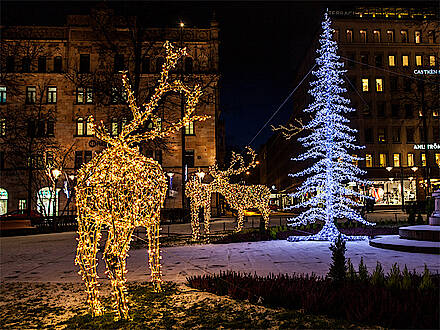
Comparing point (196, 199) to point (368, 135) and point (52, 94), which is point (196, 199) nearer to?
point (52, 94)

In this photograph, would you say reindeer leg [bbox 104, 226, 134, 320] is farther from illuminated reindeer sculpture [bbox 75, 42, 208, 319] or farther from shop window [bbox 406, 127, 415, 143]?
shop window [bbox 406, 127, 415, 143]

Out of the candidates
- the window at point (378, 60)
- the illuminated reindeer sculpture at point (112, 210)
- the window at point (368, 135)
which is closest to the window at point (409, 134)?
the window at point (368, 135)

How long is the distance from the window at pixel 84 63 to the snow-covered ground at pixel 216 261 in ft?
112

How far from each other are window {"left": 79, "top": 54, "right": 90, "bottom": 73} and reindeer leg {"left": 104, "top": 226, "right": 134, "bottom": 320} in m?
43.0

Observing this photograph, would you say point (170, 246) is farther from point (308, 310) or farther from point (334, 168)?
point (308, 310)

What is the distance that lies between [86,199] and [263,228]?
12964 mm

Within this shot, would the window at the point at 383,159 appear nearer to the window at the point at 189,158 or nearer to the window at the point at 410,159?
the window at the point at 410,159

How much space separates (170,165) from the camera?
43906 mm

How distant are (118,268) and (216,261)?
219 inches

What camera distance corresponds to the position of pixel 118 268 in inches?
239

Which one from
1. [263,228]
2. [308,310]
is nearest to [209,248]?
[263,228]

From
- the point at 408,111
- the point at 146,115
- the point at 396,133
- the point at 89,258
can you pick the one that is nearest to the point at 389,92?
the point at 408,111

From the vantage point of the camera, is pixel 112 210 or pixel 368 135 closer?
pixel 112 210

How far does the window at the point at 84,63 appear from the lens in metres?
45.1
